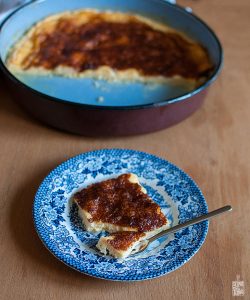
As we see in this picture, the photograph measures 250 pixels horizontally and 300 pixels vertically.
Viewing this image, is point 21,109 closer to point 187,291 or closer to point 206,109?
point 206,109

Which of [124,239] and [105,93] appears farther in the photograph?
[105,93]

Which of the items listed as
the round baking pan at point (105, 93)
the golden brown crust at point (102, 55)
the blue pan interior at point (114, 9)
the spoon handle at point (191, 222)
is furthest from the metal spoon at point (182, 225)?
the golden brown crust at point (102, 55)

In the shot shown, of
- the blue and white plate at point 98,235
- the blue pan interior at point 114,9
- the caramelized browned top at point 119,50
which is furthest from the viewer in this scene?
the caramelized browned top at point 119,50

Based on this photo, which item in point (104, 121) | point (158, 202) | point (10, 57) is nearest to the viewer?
point (158, 202)

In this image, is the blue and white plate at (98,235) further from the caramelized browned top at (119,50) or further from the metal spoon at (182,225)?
the caramelized browned top at (119,50)

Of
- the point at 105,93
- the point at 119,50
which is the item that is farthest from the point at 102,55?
the point at 105,93

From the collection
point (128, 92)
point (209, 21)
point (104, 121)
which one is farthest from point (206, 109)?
point (209, 21)

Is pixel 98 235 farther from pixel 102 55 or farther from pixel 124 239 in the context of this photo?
pixel 102 55
